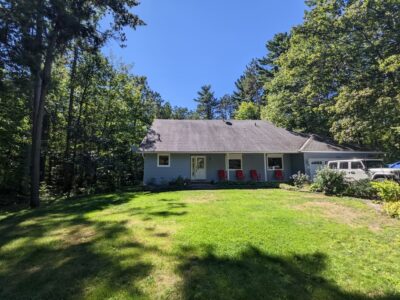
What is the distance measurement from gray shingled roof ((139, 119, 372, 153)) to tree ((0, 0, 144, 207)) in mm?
6449

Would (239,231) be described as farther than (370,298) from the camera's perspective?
Yes

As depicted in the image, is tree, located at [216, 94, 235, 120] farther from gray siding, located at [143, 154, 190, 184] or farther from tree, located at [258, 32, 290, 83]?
gray siding, located at [143, 154, 190, 184]

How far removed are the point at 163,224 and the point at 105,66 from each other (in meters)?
19.2

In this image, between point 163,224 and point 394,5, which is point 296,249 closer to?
point 163,224

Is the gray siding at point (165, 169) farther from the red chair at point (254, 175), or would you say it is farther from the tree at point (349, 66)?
the tree at point (349, 66)

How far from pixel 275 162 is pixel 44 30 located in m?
15.4

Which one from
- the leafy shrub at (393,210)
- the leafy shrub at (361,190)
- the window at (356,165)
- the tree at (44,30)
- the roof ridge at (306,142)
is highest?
the tree at (44,30)

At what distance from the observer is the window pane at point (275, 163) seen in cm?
1966

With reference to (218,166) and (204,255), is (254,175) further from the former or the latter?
(204,255)

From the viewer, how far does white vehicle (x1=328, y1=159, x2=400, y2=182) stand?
13680 mm

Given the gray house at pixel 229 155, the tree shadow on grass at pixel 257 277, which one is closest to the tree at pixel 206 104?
the gray house at pixel 229 155

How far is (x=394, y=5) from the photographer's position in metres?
16.3

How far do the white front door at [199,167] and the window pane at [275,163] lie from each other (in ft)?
15.2

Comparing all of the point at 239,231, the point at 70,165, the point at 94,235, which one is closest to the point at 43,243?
the point at 94,235
